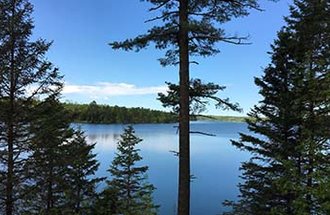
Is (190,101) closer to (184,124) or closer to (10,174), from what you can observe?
(184,124)

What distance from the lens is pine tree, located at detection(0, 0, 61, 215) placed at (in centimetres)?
768

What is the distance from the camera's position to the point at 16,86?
795 centimetres

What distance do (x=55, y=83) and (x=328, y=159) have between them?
6926 mm

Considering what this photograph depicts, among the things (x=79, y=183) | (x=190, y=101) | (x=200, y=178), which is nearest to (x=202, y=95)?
(x=190, y=101)

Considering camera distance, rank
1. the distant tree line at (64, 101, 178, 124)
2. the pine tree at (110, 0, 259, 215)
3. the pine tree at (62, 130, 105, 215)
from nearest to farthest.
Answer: the pine tree at (110, 0, 259, 215)
the pine tree at (62, 130, 105, 215)
the distant tree line at (64, 101, 178, 124)

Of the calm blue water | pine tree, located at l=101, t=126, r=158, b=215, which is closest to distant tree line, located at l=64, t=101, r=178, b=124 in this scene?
the calm blue water

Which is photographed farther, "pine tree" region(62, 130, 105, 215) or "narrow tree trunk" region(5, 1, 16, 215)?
"pine tree" region(62, 130, 105, 215)

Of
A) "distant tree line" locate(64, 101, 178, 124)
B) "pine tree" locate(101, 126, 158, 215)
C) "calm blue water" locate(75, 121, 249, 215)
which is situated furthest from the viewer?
"distant tree line" locate(64, 101, 178, 124)

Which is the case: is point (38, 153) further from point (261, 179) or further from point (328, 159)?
point (261, 179)

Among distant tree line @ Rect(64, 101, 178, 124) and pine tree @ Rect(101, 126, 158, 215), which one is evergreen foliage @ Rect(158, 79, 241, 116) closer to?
pine tree @ Rect(101, 126, 158, 215)

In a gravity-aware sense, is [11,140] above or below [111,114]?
below

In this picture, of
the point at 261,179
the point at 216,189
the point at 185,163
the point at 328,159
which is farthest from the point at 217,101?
the point at 216,189

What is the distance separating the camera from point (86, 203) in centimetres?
1420

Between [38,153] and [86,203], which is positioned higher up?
[38,153]
